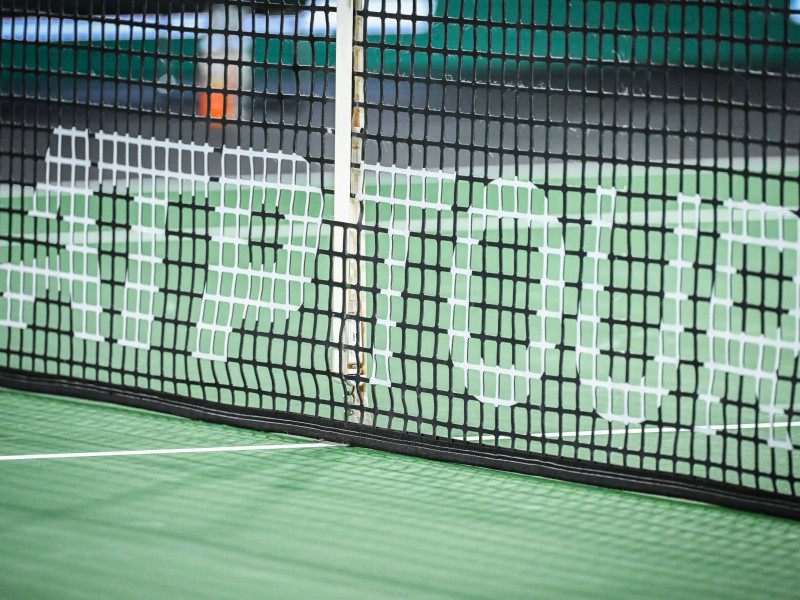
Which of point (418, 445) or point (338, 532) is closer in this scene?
point (338, 532)

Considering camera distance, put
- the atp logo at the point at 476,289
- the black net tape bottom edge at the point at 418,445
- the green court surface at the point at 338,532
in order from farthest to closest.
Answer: the atp logo at the point at 476,289, the black net tape bottom edge at the point at 418,445, the green court surface at the point at 338,532

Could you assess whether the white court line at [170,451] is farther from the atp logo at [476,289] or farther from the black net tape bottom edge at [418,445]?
the atp logo at [476,289]

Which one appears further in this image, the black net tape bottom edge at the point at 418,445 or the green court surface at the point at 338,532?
the black net tape bottom edge at the point at 418,445

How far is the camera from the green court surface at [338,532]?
2990 mm

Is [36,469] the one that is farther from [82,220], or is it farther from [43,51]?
[43,51]

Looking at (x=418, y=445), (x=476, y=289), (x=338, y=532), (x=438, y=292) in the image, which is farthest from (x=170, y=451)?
(x=476, y=289)

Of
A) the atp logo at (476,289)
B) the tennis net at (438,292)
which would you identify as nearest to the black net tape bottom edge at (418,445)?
the tennis net at (438,292)

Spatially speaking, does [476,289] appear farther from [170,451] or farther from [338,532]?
[338,532]

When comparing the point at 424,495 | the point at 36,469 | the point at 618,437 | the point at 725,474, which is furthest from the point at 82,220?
the point at 725,474

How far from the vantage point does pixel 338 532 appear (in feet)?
11.0

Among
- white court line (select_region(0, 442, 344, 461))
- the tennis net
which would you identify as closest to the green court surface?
white court line (select_region(0, 442, 344, 461))

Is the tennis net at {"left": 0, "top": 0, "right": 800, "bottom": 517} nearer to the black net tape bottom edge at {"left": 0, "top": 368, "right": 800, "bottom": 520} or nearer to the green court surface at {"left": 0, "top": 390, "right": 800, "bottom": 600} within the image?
the black net tape bottom edge at {"left": 0, "top": 368, "right": 800, "bottom": 520}

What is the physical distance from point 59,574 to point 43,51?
10.6 meters

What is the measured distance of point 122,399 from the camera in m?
4.59
